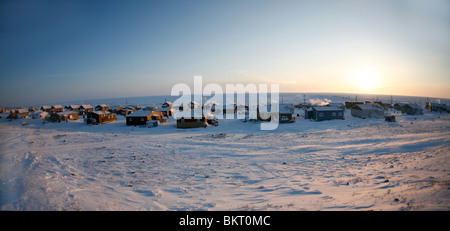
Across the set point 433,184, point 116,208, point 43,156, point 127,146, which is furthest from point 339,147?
point 43,156

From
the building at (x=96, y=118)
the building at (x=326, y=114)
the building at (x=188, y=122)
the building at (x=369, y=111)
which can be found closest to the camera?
the building at (x=188, y=122)

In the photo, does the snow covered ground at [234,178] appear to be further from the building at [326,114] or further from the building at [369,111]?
the building at [369,111]

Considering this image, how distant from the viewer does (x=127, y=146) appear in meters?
20.0

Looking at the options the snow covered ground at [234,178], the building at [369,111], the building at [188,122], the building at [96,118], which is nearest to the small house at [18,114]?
the building at [96,118]

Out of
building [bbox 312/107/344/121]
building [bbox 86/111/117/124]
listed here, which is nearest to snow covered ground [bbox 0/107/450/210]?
building [bbox 312/107/344/121]

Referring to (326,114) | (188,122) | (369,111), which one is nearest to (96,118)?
(188,122)

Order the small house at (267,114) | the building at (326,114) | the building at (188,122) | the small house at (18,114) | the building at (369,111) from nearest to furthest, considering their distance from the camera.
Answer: the building at (188,122) → the small house at (267,114) → the building at (326,114) → the building at (369,111) → the small house at (18,114)

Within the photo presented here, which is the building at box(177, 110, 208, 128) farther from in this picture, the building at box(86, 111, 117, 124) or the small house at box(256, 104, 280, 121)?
the building at box(86, 111, 117, 124)

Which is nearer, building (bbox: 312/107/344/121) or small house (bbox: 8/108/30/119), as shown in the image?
building (bbox: 312/107/344/121)

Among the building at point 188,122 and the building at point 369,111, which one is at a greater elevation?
the building at point 369,111

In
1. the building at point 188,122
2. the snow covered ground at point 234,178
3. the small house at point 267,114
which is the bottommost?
the snow covered ground at point 234,178

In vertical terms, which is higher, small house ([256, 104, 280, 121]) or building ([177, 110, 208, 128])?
small house ([256, 104, 280, 121])

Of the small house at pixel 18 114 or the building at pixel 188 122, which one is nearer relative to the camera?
the building at pixel 188 122
